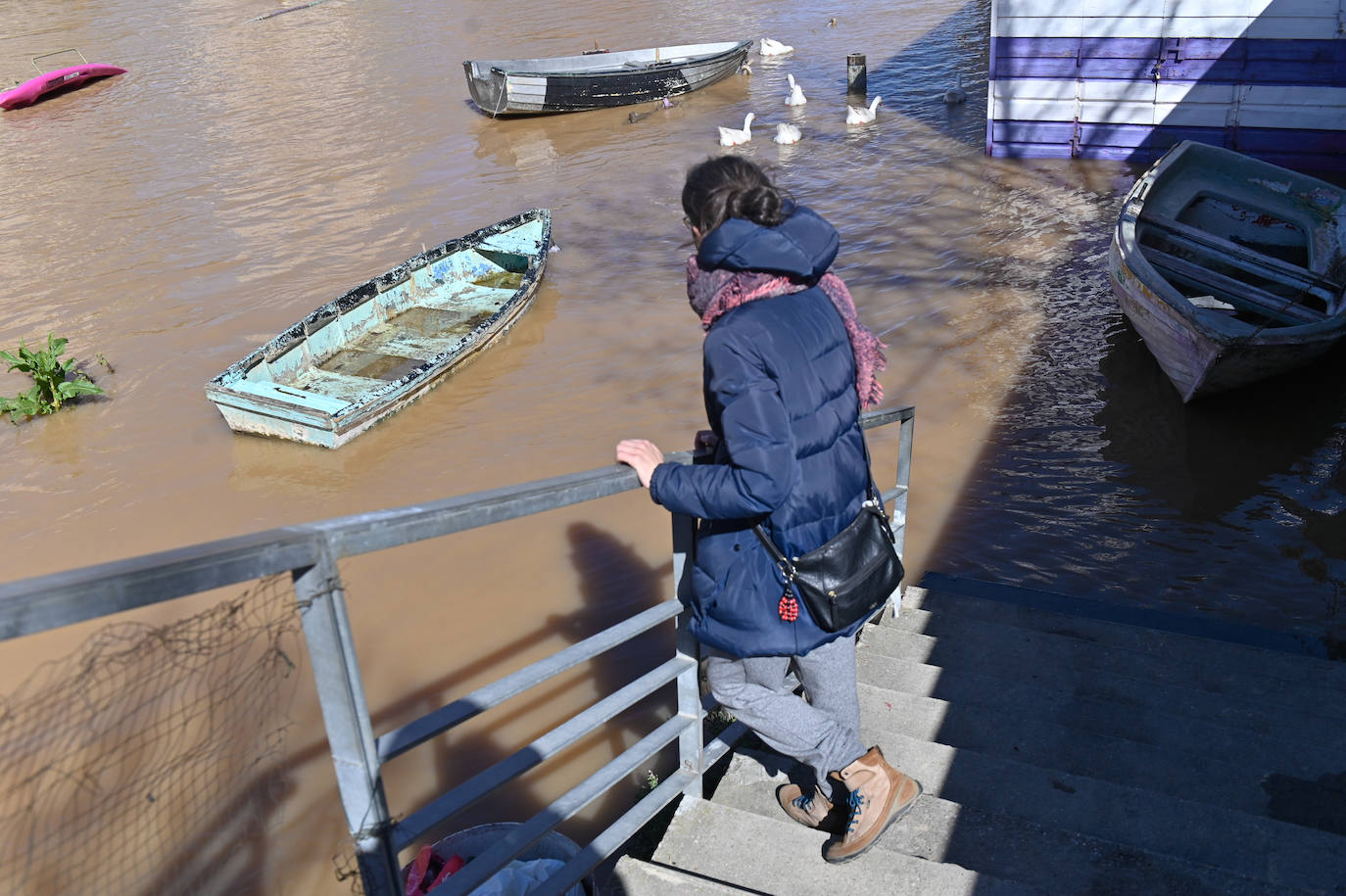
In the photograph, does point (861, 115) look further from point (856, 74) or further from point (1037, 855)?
point (1037, 855)

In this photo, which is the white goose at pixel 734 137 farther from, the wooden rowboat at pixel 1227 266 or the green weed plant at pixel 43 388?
the green weed plant at pixel 43 388

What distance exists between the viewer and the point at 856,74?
1723 centimetres

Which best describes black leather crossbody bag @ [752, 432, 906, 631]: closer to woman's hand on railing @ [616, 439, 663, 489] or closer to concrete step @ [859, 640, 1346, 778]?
woman's hand on railing @ [616, 439, 663, 489]

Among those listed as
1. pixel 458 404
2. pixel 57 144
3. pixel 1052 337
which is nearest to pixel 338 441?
pixel 458 404

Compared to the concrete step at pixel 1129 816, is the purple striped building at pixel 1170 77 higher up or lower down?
higher up

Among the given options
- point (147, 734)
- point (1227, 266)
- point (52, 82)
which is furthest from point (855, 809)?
point (52, 82)

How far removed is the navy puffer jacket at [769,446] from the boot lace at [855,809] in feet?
1.50

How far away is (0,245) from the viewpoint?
14.2 metres

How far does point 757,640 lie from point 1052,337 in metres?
7.63

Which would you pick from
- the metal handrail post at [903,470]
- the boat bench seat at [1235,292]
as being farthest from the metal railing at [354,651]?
the boat bench seat at [1235,292]

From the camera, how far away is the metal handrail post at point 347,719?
1638mm

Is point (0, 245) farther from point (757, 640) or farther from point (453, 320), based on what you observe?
point (757, 640)

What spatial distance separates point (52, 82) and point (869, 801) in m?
24.2

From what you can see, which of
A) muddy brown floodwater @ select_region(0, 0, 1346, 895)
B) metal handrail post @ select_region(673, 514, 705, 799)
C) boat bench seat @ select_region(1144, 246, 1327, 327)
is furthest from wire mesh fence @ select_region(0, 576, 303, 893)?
boat bench seat @ select_region(1144, 246, 1327, 327)
